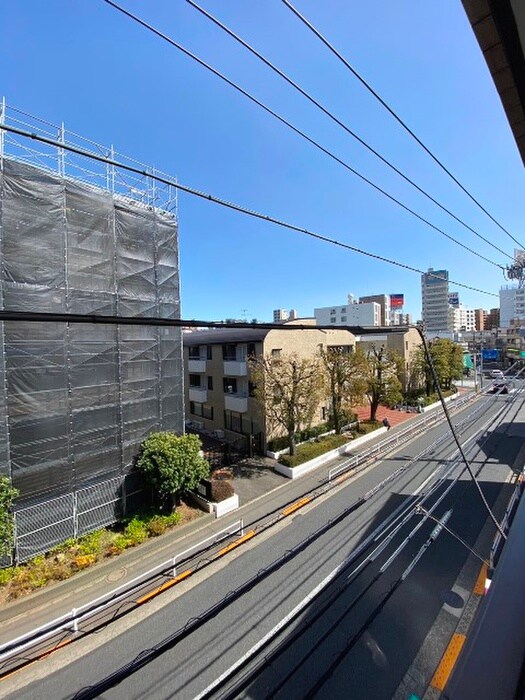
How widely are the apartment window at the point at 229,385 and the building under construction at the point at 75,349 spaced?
726 cm

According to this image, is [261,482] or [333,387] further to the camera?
[333,387]

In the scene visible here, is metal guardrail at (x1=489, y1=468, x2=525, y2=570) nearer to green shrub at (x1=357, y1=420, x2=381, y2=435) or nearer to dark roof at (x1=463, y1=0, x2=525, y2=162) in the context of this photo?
dark roof at (x1=463, y1=0, x2=525, y2=162)

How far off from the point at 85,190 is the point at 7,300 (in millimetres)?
4659

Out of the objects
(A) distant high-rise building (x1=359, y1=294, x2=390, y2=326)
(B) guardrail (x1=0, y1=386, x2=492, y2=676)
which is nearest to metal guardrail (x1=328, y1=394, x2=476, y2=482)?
(B) guardrail (x1=0, y1=386, x2=492, y2=676)

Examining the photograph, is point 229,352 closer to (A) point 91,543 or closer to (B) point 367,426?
(B) point 367,426

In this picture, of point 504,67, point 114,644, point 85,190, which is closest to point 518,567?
point 504,67

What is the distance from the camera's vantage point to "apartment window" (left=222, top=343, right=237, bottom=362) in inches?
840

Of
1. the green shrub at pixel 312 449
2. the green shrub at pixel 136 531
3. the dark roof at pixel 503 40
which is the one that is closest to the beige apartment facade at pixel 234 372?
the green shrub at pixel 312 449

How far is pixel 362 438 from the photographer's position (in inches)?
812

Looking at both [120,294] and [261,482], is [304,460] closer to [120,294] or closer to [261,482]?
[261,482]

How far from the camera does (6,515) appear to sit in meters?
9.23

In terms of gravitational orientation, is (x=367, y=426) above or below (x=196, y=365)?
below

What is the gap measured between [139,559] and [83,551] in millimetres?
1867

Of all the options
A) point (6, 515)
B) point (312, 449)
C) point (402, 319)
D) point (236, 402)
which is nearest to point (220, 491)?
point (312, 449)
